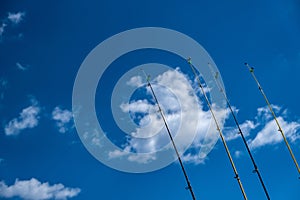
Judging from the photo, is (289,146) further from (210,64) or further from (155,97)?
(155,97)

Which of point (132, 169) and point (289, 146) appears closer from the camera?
point (289, 146)

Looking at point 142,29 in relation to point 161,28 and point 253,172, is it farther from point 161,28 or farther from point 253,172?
point 253,172

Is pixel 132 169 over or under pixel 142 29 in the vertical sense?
under

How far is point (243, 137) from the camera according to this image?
22.3 m

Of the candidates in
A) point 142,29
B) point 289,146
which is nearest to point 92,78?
point 142,29

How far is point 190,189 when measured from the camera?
19031 mm

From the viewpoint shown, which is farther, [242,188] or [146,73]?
[146,73]

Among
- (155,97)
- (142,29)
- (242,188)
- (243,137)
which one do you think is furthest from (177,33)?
(242,188)

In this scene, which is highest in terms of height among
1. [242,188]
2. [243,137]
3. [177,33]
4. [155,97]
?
[177,33]

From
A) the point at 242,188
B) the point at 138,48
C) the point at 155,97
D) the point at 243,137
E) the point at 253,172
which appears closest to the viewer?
the point at 242,188

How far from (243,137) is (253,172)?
2.87 metres

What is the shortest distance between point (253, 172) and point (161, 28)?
51.1ft

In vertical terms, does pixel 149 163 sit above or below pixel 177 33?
below

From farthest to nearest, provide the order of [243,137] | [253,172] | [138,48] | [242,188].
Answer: [138,48] < [243,137] < [253,172] < [242,188]
